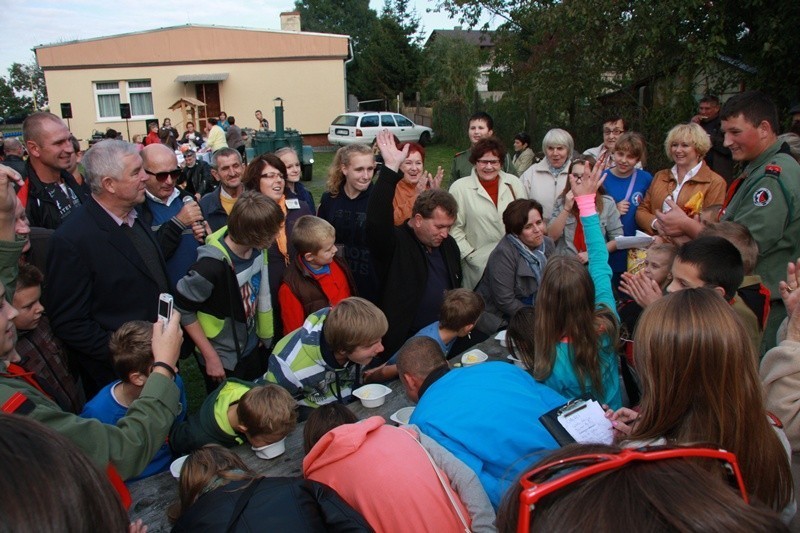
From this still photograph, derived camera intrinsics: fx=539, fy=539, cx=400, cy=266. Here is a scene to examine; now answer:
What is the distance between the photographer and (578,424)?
70.0 inches

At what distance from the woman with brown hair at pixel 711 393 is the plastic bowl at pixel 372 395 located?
1.46 m

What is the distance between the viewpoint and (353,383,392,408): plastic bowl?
107 inches

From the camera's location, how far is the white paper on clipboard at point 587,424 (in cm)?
176

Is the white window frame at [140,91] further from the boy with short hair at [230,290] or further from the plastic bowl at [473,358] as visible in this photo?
the plastic bowl at [473,358]

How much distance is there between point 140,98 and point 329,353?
29.7 m

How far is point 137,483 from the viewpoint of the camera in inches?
90.6

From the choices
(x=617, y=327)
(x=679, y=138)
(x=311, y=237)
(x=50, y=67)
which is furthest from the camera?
(x=50, y=67)

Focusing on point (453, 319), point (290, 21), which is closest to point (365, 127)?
point (290, 21)

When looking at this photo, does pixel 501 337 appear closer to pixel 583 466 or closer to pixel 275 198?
pixel 275 198

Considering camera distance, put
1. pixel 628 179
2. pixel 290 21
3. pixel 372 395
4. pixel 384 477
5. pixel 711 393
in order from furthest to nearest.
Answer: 1. pixel 290 21
2. pixel 628 179
3. pixel 372 395
4. pixel 384 477
5. pixel 711 393

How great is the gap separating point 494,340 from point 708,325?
2218mm

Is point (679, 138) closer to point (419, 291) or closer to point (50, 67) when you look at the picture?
point (419, 291)

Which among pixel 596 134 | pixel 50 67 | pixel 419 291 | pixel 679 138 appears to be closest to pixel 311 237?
pixel 419 291

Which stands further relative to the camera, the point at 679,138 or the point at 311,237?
the point at 679,138
